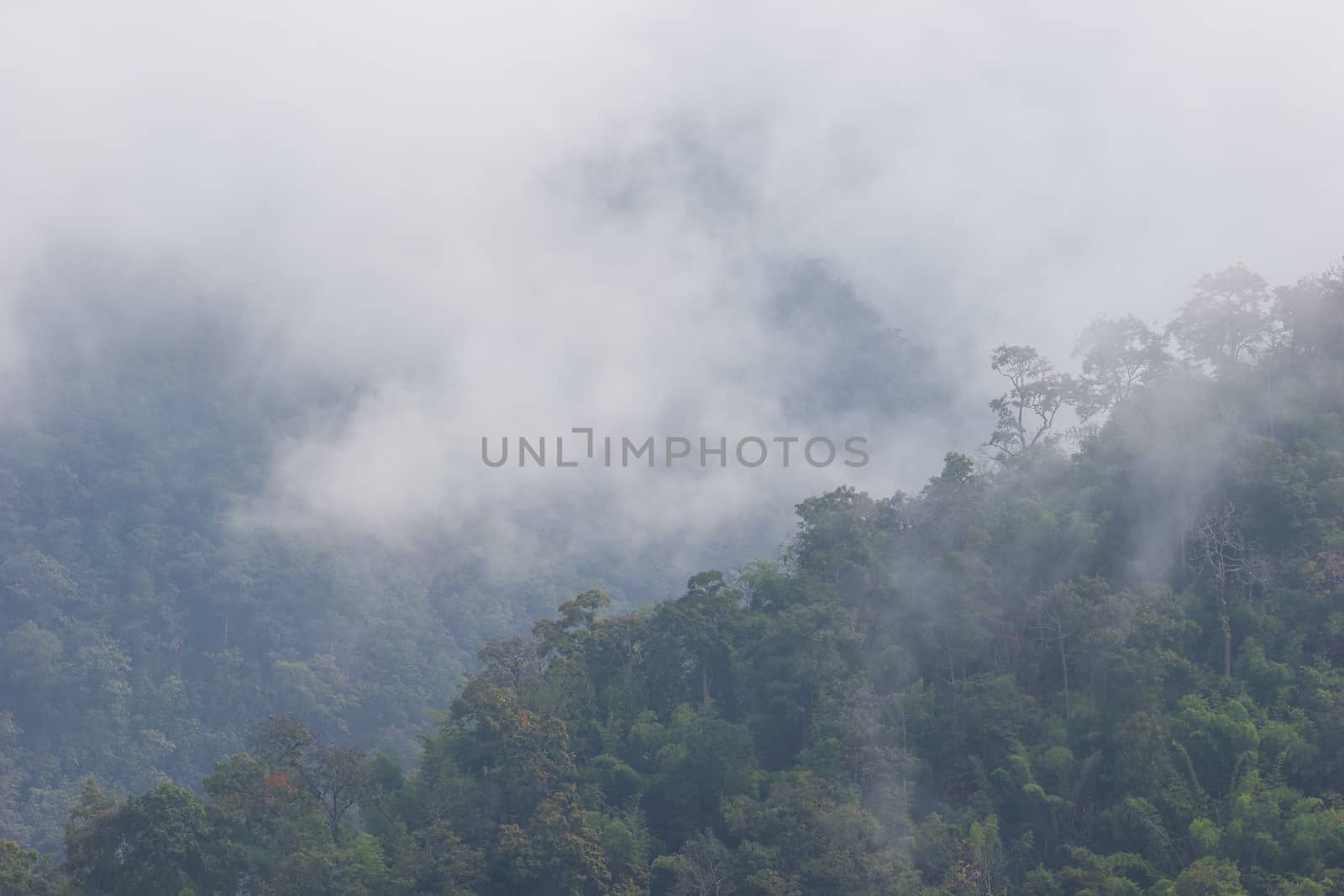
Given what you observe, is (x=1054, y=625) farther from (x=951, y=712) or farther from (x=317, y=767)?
(x=317, y=767)

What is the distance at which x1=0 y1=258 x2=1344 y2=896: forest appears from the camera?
2811 centimetres

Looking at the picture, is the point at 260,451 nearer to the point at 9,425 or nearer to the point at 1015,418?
the point at 9,425

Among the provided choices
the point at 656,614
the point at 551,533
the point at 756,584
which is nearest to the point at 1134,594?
the point at 756,584

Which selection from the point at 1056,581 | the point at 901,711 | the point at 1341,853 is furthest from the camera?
the point at 1056,581

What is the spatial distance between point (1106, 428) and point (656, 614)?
45.0 feet

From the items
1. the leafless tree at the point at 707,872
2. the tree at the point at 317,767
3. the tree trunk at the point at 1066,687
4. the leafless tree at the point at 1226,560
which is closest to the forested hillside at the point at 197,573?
the tree at the point at 317,767

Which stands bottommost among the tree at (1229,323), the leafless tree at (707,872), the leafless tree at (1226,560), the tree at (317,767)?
the leafless tree at (707,872)

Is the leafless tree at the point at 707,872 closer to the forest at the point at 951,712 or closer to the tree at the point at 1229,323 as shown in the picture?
the forest at the point at 951,712

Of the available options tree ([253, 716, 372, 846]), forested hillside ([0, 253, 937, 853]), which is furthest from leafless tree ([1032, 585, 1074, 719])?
forested hillside ([0, 253, 937, 853])

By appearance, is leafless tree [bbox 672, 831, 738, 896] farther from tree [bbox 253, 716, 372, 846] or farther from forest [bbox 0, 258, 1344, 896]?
tree [bbox 253, 716, 372, 846]

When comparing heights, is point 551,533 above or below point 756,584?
above

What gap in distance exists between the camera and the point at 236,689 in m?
75.2

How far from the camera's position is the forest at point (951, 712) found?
28109mm

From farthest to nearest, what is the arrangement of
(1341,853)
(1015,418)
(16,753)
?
(16,753) < (1015,418) < (1341,853)
